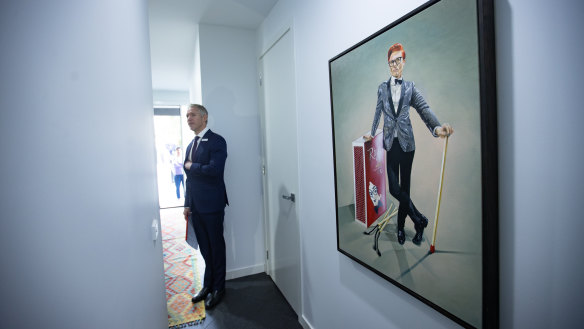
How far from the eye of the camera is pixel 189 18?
8.36ft

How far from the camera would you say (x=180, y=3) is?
89.7 inches

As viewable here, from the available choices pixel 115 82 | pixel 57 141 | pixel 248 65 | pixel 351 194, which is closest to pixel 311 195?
pixel 351 194

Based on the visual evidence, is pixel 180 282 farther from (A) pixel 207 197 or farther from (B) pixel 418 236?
(B) pixel 418 236

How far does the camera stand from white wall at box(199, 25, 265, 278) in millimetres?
2709

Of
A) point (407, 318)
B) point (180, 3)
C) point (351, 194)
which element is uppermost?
point (180, 3)

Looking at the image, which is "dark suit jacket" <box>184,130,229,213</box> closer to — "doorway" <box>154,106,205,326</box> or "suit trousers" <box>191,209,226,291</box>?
"suit trousers" <box>191,209,226,291</box>

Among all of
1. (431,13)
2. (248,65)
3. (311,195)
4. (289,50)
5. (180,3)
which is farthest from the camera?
(248,65)

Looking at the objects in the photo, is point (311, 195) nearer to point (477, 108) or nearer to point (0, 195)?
point (477, 108)

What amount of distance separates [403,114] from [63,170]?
965 millimetres

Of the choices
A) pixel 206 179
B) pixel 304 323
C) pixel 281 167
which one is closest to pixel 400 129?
pixel 281 167

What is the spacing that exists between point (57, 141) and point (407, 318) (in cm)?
121

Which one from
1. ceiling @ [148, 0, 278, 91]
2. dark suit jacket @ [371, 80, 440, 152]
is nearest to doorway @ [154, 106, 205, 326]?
dark suit jacket @ [371, 80, 440, 152]

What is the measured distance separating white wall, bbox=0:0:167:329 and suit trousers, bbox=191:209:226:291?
4.78ft

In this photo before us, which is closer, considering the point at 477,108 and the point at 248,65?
the point at 477,108
